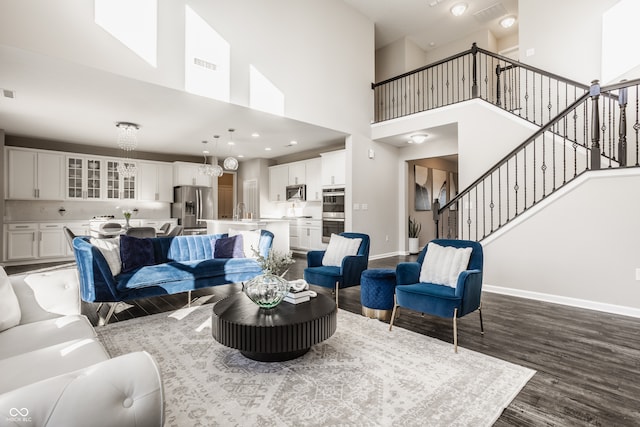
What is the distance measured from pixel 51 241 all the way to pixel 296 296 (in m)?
7.32

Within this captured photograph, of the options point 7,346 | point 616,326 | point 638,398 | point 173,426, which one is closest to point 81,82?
point 7,346

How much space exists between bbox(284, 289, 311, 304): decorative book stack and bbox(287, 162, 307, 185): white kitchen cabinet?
625 cm

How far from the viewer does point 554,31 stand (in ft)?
18.7

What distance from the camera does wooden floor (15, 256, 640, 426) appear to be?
1.85 meters

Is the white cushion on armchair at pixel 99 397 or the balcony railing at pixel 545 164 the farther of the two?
the balcony railing at pixel 545 164

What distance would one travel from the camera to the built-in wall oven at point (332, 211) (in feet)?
24.3

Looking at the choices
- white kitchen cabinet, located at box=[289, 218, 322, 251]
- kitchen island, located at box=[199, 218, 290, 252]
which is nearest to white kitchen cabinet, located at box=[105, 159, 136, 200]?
kitchen island, located at box=[199, 218, 290, 252]

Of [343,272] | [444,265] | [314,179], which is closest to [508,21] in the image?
[314,179]

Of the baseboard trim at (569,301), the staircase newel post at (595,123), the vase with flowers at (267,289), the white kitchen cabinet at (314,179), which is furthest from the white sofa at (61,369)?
the white kitchen cabinet at (314,179)

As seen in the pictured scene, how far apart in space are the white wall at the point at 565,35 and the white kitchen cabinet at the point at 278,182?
620 centimetres

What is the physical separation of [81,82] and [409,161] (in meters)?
6.78

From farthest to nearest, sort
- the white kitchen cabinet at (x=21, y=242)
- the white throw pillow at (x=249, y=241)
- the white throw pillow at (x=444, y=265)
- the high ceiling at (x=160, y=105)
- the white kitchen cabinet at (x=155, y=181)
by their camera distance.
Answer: the white kitchen cabinet at (x=155, y=181) → the white kitchen cabinet at (x=21, y=242) → the white throw pillow at (x=249, y=241) → the high ceiling at (x=160, y=105) → the white throw pillow at (x=444, y=265)

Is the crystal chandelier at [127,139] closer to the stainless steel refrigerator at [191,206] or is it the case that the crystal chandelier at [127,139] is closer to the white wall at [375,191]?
the stainless steel refrigerator at [191,206]

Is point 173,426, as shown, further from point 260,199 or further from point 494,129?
point 260,199
